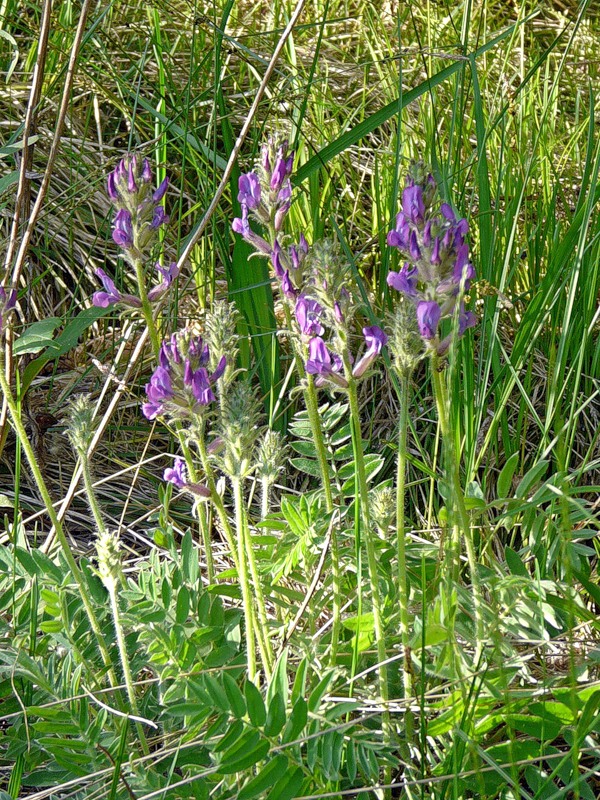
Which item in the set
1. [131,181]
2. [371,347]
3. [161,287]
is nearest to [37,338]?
[161,287]

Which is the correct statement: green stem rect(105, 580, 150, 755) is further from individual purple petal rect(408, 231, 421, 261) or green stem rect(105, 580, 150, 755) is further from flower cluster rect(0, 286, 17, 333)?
individual purple petal rect(408, 231, 421, 261)

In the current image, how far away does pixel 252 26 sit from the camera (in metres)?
3.86

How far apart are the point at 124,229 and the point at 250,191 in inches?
9.1

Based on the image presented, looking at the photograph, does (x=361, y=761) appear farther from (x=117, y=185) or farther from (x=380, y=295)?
(x=380, y=295)

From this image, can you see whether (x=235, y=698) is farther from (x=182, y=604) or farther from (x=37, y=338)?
(x=37, y=338)

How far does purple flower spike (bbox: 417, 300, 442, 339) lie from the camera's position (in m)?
1.29

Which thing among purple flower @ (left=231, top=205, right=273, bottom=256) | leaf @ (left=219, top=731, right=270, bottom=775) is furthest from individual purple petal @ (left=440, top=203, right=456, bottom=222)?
leaf @ (left=219, top=731, right=270, bottom=775)

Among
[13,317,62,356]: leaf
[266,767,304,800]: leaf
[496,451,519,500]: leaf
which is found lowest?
[266,767,304,800]: leaf

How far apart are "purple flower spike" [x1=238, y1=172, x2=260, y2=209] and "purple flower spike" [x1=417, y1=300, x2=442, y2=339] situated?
44 centimetres

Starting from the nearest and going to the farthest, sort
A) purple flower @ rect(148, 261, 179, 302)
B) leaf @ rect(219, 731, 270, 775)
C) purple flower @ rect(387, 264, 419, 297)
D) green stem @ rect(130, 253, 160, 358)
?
leaf @ rect(219, 731, 270, 775) < purple flower @ rect(387, 264, 419, 297) < green stem @ rect(130, 253, 160, 358) < purple flower @ rect(148, 261, 179, 302)

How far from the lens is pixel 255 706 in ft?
4.25

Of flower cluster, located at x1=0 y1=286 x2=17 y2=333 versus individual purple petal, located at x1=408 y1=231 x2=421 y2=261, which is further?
flower cluster, located at x1=0 y1=286 x2=17 y2=333

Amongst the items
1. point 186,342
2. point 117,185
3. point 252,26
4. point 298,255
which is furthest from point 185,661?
point 252,26

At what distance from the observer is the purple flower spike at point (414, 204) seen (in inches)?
52.4
